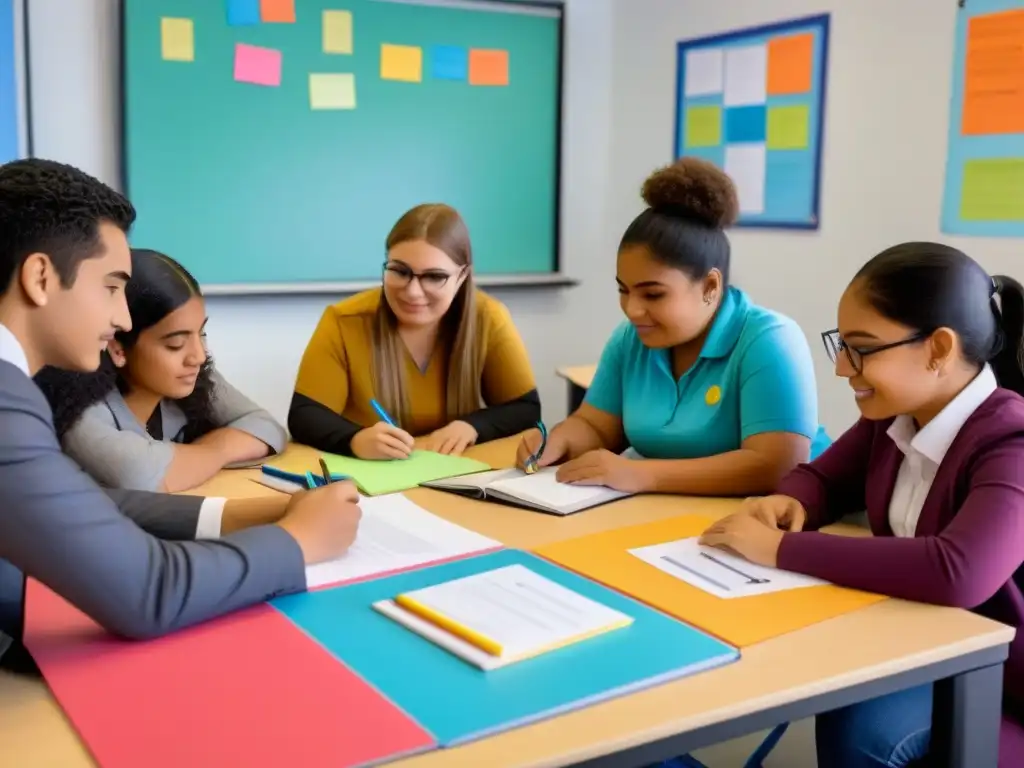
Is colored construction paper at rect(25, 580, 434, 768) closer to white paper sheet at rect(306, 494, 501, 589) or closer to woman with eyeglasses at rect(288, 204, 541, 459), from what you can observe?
white paper sheet at rect(306, 494, 501, 589)

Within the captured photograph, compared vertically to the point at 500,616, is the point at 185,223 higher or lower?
higher

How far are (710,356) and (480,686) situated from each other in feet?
3.41

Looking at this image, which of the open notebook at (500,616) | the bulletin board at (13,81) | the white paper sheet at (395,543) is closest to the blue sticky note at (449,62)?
the bulletin board at (13,81)

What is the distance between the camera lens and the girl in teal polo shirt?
68.9 inches

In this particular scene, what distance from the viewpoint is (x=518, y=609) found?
1163 mm

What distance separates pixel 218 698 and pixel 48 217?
54 centimetres

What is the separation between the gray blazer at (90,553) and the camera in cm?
98

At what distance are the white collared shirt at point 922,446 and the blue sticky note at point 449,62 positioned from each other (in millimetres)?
2370

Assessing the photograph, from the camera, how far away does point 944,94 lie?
8.55 ft

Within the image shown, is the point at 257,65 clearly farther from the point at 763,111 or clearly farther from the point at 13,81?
the point at 763,111

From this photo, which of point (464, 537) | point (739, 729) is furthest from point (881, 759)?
point (464, 537)

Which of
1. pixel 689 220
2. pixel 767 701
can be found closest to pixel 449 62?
pixel 689 220

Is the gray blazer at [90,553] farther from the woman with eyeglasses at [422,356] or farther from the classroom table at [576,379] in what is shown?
the classroom table at [576,379]

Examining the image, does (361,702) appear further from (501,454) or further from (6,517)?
(501,454)
